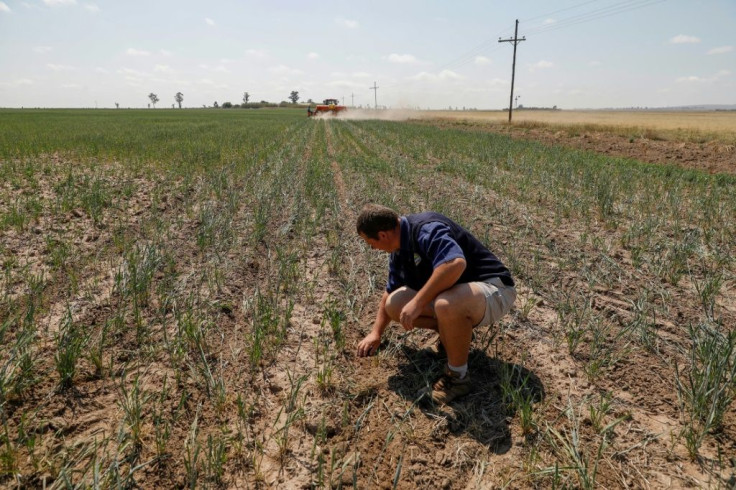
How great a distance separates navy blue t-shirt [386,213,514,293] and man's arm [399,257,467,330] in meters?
0.05

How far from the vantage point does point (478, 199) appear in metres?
7.86

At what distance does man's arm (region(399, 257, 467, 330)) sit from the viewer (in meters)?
2.45

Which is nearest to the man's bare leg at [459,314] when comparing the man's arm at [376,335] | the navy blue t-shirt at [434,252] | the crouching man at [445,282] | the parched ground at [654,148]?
the crouching man at [445,282]

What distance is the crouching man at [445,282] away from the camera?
2.54 meters

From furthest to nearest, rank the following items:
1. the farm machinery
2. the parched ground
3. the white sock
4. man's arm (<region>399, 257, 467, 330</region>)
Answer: the farm machinery → the parched ground → the white sock → man's arm (<region>399, 257, 467, 330</region>)

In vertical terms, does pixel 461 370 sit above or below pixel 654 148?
below

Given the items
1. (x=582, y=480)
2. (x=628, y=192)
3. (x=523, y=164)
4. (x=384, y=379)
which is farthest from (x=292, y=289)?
(x=523, y=164)

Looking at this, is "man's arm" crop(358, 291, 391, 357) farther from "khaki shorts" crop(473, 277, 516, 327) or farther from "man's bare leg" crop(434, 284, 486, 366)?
"khaki shorts" crop(473, 277, 516, 327)

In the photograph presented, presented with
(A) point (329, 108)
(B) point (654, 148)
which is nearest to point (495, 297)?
(B) point (654, 148)

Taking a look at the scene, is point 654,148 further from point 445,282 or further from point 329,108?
point 329,108

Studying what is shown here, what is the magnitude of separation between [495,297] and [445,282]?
1.48 ft

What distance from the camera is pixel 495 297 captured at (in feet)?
8.96

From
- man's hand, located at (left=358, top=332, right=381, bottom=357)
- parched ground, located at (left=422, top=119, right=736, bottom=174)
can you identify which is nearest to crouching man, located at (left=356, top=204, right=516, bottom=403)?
man's hand, located at (left=358, top=332, right=381, bottom=357)

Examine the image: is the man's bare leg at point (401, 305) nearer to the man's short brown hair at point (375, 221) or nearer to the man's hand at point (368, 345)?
the man's hand at point (368, 345)
